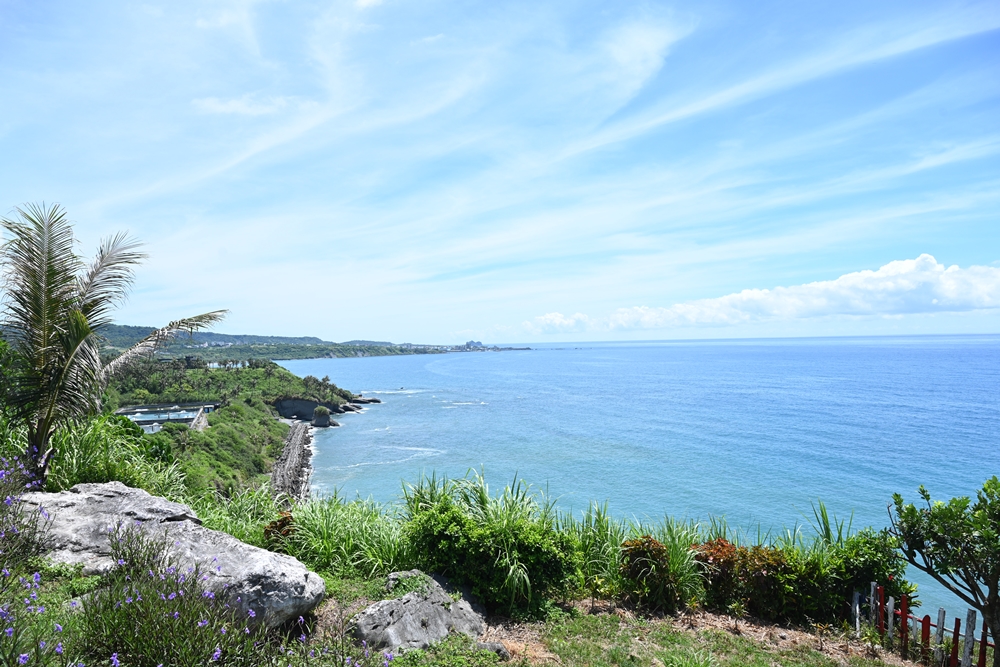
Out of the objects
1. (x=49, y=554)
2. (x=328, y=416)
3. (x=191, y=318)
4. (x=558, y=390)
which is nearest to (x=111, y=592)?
(x=49, y=554)

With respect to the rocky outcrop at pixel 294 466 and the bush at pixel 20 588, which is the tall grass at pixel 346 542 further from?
the rocky outcrop at pixel 294 466

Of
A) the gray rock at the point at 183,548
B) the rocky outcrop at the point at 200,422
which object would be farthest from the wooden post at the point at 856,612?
the rocky outcrop at the point at 200,422

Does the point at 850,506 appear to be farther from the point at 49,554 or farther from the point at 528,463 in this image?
the point at 49,554

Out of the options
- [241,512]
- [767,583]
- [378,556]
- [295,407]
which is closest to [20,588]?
[378,556]

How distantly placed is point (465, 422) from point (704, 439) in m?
27.8

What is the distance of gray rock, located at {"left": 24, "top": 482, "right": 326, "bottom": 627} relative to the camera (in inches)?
170

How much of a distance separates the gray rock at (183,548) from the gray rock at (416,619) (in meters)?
0.55

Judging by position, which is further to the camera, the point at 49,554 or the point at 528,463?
the point at 528,463

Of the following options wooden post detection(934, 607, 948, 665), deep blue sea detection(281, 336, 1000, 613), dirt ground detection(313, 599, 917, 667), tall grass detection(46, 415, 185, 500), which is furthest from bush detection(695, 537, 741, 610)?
deep blue sea detection(281, 336, 1000, 613)

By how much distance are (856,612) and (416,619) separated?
4846mm

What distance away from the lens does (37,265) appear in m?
7.45

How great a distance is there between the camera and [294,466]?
4669cm

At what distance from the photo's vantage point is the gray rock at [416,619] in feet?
14.7

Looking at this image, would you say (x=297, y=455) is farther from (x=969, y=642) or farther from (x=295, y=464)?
(x=969, y=642)
